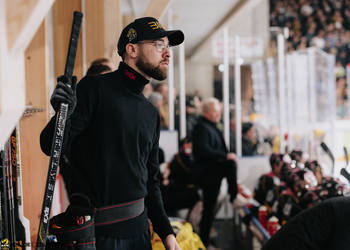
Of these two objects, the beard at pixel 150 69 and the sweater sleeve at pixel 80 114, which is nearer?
the sweater sleeve at pixel 80 114

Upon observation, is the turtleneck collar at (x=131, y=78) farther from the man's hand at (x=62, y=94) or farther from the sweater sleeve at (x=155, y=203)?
the man's hand at (x=62, y=94)

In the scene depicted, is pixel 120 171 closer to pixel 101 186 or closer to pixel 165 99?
pixel 101 186

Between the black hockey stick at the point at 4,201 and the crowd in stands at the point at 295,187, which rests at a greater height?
the black hockey stick at the point at 4,201

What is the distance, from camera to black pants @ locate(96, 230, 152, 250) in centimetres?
113

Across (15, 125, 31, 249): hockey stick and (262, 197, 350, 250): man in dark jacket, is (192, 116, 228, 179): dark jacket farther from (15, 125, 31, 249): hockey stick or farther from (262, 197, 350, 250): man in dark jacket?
(15, 125, 31, 249): hockey stick

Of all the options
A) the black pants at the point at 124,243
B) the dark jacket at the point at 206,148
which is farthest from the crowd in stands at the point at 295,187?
the black pants at the point at 124,243

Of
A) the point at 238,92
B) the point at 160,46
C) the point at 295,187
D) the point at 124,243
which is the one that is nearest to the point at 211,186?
the point at 295,187

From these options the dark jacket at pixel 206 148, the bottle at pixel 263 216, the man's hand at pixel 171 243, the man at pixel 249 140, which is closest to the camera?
the man's hand at pixel 171 243

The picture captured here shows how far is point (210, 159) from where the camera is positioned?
3.90 metres

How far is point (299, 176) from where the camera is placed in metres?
2.93

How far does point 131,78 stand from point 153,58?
0.29 feet

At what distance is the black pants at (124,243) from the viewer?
1.13 meters

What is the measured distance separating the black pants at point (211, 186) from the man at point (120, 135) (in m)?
2.62

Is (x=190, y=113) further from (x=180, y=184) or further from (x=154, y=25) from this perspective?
(x=154, y=25)
